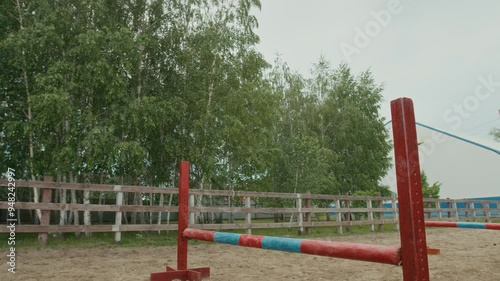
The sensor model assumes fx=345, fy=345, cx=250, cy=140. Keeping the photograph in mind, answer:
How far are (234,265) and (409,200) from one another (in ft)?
12.1

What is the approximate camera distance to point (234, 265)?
480 centimetres

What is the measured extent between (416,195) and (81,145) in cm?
911

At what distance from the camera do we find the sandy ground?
3867mm

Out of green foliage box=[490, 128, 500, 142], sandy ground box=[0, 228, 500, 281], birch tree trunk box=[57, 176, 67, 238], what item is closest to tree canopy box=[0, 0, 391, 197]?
birch tree trunk box=[57, 176, 67, 238]

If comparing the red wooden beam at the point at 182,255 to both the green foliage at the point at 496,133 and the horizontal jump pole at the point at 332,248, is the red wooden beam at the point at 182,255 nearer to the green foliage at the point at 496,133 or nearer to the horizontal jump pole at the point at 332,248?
the horizontal jump pole at the point at 332,248

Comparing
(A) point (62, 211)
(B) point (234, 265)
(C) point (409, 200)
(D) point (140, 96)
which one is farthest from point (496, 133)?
(C) point (409, 200)

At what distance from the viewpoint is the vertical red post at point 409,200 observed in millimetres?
1511

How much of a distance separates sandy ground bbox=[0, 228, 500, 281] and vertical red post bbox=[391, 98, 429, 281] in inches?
98.4

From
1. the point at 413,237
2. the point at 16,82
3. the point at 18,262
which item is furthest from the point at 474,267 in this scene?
the point at 16,82

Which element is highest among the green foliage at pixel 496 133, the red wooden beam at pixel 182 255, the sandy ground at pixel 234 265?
the green foliage at pixel 496 133

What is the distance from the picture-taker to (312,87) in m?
22.2

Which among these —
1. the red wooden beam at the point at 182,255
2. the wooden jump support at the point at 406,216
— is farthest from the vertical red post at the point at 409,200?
the red wooden beam at the point at 182,255

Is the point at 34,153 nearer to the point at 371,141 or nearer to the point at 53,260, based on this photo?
the point at 53,260

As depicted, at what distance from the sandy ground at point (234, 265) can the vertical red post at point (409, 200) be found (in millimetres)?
2499
